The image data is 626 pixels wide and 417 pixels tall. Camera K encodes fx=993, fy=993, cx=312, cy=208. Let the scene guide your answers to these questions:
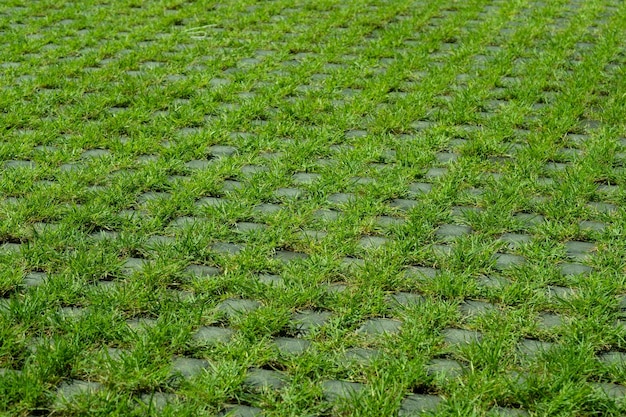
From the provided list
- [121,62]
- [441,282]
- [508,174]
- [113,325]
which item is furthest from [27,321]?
[121,62]

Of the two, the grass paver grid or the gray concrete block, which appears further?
the grass paver grid

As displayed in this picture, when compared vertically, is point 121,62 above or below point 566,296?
above

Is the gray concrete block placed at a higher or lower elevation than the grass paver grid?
lower

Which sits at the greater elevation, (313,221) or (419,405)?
(313,221)

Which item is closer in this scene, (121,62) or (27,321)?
(27,321)

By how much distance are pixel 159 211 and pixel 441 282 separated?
1.43 metres

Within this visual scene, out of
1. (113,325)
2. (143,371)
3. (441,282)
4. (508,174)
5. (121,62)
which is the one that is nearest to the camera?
(143,371)

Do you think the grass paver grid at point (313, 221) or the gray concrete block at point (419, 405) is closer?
the gray concrete block at point (419, 405)

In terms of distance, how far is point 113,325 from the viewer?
378cm

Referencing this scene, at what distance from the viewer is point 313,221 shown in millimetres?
4645

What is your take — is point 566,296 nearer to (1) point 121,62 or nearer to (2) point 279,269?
(2) point 279,269

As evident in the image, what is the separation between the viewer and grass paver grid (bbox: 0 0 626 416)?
3.52m

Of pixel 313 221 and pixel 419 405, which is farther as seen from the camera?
pixel 313 221

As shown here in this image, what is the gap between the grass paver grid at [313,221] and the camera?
352 cm
